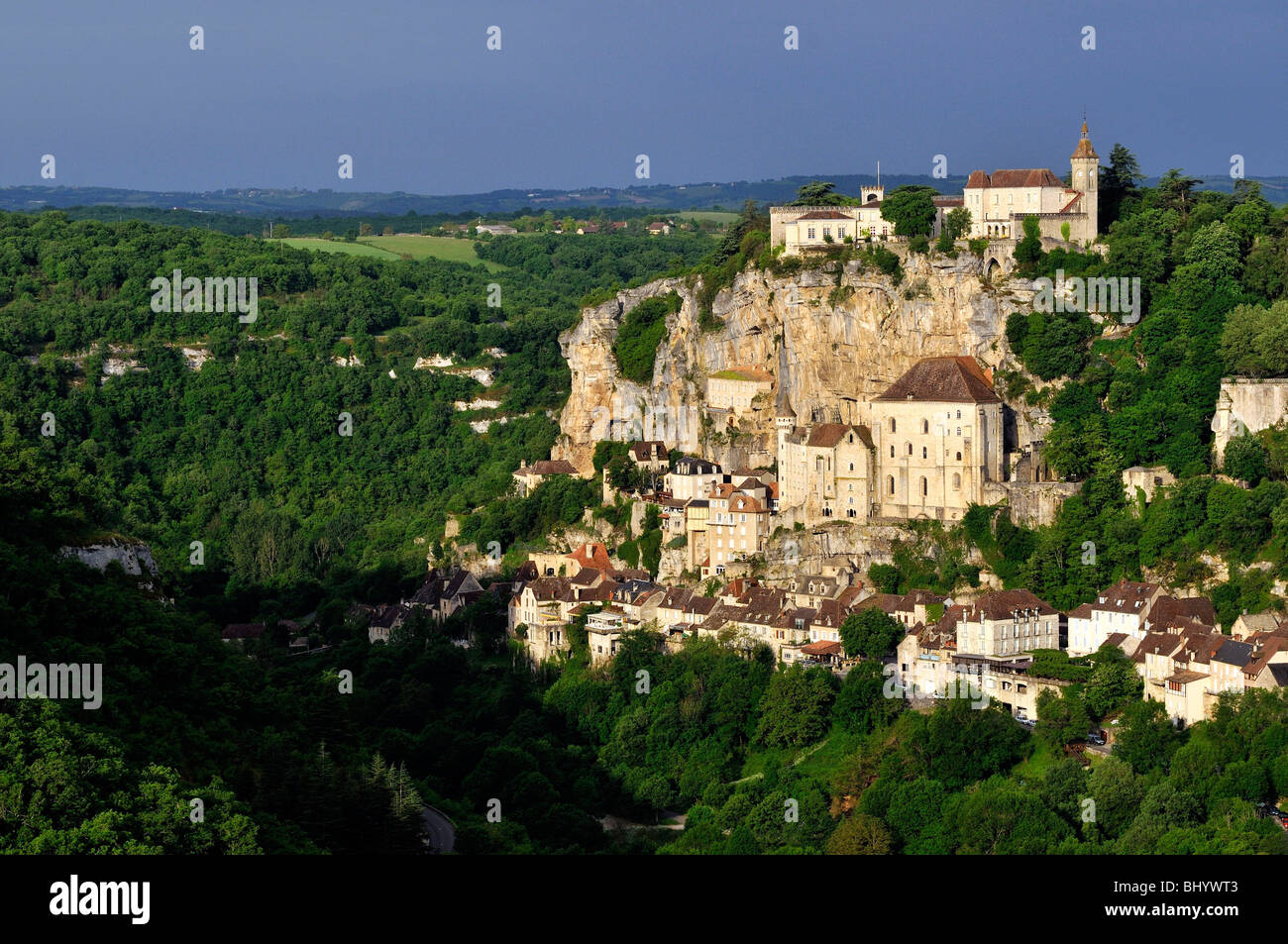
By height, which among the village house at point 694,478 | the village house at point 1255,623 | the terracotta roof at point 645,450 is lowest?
the village house at point 1255,623

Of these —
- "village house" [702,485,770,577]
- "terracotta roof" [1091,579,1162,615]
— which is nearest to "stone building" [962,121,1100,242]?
"village house" [702,485,770,577]

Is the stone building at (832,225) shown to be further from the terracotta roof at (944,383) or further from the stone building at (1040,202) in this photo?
the terracotta roof at (944,383)

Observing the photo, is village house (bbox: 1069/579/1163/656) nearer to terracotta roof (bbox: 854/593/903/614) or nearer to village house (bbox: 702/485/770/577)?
terracotta roof (bbox: 854/593/903/614)

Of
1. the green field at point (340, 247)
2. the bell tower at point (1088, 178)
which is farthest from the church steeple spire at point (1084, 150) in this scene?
the green field at point (340, 247)

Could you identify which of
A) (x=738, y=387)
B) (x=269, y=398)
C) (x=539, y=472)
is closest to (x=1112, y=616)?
(x=738, y=387)

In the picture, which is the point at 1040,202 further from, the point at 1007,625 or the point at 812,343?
the point at 1007,625
